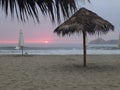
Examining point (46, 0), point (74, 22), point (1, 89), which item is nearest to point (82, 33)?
point (74, 22)

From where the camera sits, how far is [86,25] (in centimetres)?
1072

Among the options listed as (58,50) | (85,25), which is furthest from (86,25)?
Answer: (58,50)

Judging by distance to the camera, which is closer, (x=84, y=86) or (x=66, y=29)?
(x=84, y=86)

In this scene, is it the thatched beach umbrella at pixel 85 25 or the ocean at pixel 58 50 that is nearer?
the thatched beach umbrella at pixel 85 25

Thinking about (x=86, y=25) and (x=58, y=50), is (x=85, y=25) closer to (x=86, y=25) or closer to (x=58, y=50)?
(x=86, y=25)

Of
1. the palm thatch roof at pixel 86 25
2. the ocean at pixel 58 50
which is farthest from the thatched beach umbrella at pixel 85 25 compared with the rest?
the ocean at pixel 58 50

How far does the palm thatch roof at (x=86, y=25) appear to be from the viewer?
10.8 m

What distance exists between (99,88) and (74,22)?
14.4ft

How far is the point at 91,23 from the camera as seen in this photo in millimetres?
10859

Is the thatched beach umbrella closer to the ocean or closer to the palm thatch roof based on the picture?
the palm thatch roof

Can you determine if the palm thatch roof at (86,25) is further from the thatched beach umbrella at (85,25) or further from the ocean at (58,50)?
the ocean at (58,50)

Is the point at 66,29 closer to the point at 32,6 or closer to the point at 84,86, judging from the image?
the point at 84,86

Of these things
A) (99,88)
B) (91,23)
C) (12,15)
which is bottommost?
(99,88)

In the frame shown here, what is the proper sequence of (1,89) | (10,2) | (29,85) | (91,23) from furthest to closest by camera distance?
(91,23) < (29,85) < (1,89) < (10,2)
